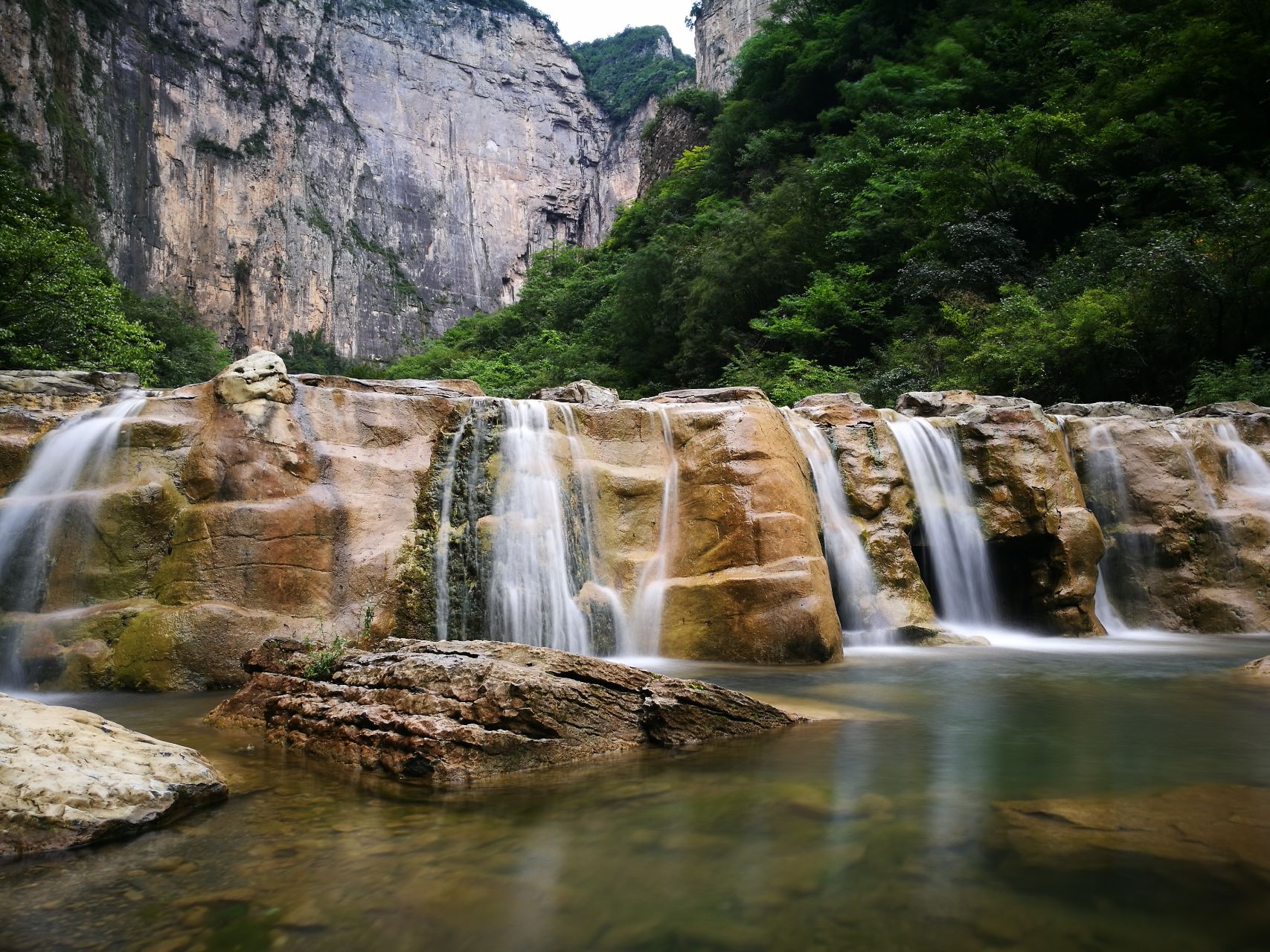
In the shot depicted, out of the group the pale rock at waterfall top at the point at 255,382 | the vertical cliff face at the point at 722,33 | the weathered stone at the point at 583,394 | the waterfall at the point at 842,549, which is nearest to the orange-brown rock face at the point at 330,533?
the pale rock at waterfall top at the point at 255,382

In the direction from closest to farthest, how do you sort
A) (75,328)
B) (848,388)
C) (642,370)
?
(75,328) → (848,388) → (642,370)

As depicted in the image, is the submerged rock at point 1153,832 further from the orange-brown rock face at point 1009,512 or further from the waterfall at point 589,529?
the orange-brown rock face at point 1009,512

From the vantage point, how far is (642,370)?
2770cm

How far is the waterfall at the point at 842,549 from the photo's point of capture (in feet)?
32.2

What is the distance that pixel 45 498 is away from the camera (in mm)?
8117

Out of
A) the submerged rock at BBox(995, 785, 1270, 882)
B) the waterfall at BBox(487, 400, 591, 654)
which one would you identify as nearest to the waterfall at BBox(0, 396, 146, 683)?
the waterfall at BBox(487, 400, 591, 654)

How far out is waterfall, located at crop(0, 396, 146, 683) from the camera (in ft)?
25.5

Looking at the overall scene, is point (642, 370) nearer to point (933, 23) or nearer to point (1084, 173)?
point (1084, 173)

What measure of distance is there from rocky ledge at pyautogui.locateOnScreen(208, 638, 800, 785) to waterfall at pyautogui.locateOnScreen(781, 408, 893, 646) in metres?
4.63

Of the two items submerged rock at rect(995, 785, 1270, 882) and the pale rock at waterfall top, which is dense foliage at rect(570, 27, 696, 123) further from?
submerged rock at rect(995, 785, 1270, 882)

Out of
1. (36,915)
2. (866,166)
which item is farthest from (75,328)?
(866,166)

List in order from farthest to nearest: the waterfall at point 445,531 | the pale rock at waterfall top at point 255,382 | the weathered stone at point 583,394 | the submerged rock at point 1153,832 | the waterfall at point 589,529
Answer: the weathered stone at point 583,394 → the waterfall at point 589,529 → the pale rock at waterfall top at point 255,382 → the waterfall at point 445,531 → the submerged rock at point 1153,832

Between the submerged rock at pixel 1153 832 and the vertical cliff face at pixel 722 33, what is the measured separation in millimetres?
55619

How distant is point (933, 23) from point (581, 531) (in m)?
28.1
